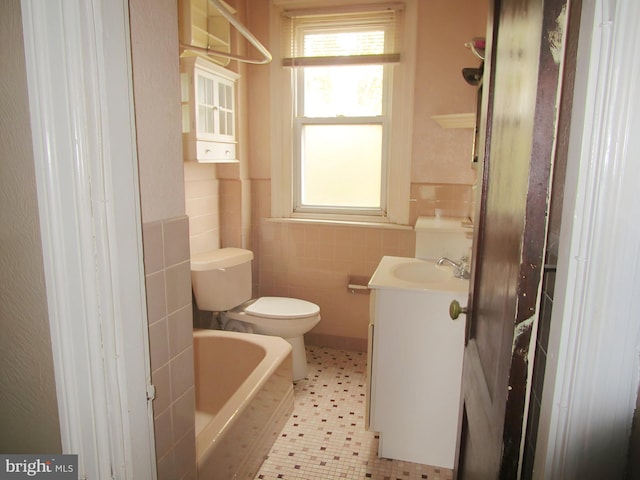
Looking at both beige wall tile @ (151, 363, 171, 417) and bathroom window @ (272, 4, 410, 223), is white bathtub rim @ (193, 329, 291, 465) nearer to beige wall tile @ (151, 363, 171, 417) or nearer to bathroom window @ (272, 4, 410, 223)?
beige wall tile @ (151, 363, 171, 417)

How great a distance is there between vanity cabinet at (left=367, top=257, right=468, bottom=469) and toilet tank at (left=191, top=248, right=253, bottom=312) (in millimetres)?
960

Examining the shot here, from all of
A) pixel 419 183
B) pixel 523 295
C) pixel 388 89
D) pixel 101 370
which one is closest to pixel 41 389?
pixel 101 370

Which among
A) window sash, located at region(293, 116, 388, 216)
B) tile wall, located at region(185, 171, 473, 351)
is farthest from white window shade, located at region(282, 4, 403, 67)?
tile wall, located at region(185, 171, 473, 351)

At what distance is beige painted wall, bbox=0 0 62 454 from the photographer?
791mm

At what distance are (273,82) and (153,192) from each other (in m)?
2.17

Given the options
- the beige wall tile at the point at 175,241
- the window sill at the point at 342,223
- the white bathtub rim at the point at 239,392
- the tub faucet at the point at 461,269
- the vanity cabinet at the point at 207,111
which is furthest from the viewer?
the window sill at the point at 342,223

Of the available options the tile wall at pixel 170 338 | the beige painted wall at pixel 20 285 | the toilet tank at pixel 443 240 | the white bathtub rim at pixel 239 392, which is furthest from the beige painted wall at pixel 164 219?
the toilet tank at pixel 443 240

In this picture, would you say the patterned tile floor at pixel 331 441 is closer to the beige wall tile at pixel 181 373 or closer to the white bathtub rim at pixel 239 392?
the white bathtub rim at pixel 239 392

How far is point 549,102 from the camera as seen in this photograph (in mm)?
593

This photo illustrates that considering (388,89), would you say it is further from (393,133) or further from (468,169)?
(468,169)

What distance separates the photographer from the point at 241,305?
8.87 feet

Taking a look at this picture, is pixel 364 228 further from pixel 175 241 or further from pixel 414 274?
pixel 175 241

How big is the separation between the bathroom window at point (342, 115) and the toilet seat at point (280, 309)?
2.18 feet

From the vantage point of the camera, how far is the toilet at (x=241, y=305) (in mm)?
2502
